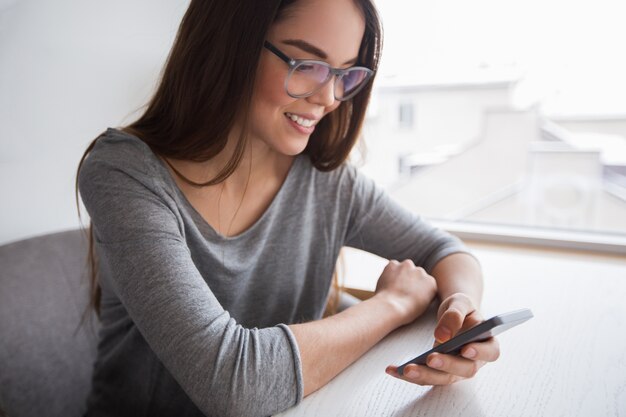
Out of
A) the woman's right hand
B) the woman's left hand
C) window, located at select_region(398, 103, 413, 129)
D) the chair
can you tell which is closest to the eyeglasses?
the woman's right hand

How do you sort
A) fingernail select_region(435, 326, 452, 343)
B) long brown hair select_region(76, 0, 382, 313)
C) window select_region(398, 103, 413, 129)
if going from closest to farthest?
1. fingernail select_region(435, 326, 452, 343)
2. long brown hair select_region(76, 0, 382, 313)
3. window select_region(398, 103, 413, 129)

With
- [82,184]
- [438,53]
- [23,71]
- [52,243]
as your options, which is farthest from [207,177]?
[438,53]

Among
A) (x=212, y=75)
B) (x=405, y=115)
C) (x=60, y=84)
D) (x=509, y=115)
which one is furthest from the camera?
(x=405, y=115)

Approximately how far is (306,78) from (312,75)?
1 cm

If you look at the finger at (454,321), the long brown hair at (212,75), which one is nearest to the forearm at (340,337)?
the finger at (454,321)

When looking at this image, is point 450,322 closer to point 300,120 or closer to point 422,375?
point 422,375

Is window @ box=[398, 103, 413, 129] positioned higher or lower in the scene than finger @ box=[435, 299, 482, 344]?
higher

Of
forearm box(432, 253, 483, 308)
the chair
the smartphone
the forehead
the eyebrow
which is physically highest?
the forehead

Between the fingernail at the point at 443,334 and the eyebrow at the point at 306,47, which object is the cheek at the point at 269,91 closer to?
the eyebrow at the point at 306,47

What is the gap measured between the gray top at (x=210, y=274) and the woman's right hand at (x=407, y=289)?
12cm

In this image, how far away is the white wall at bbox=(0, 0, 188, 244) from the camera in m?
1.31

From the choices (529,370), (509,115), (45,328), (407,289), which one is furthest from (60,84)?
Result: (509,115)

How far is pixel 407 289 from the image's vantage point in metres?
0.96

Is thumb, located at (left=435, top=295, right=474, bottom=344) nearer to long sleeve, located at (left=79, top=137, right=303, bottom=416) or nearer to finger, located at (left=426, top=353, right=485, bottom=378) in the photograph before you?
finger, located at (left=426, top=353, right=485, bottom=378)
